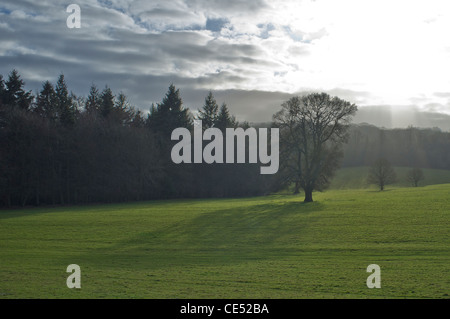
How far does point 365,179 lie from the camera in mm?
98062

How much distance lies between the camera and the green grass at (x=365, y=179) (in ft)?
302

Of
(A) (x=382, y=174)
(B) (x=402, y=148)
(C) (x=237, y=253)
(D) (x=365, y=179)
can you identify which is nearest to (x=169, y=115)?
(A) (x=382, y=174)

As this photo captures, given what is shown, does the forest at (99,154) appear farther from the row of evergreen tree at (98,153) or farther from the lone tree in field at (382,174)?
the lone tree in field at (382,174)

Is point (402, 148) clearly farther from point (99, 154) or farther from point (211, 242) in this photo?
point (211, 242)

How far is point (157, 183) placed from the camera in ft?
236

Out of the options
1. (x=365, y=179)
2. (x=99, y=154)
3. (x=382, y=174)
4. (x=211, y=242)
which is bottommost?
(x=211, y=242)

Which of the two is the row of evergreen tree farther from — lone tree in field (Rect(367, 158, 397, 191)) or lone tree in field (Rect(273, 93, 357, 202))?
lone tree in field (Rect(273, 93, 357, 202))

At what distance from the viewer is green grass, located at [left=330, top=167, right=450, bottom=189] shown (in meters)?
92.1

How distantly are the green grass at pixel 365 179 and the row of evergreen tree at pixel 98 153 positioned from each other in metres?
28.1

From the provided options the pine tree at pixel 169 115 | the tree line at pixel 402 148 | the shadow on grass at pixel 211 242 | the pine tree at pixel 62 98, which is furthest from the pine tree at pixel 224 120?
the shadow on grass at pixel 211 242

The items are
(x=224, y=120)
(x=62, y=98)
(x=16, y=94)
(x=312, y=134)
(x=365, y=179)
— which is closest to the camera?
(x=312, y=134)

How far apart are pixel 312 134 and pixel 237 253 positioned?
102 feet
